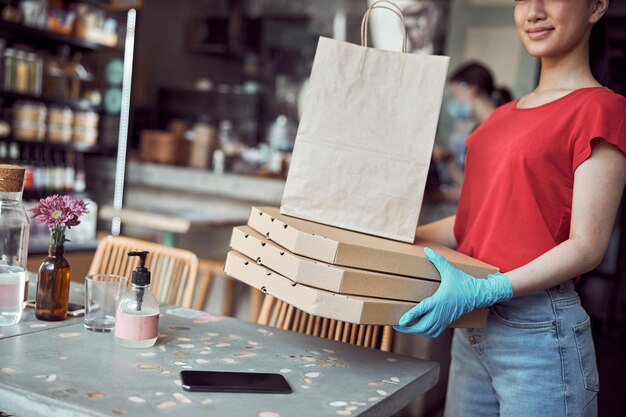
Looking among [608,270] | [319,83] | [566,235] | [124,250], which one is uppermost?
[319,83]

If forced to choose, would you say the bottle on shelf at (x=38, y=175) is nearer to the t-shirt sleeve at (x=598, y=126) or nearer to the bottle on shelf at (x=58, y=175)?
the bottle on shelf at (x=58, y=175)

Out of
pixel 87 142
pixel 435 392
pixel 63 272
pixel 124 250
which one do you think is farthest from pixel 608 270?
pixel 63 272

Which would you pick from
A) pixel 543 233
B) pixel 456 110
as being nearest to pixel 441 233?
pixel 543 233

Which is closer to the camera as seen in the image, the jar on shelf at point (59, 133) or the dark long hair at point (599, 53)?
the dark long hair at point (599, 53)

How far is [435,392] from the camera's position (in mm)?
3445

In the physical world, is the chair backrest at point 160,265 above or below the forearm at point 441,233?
below

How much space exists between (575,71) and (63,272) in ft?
4.06

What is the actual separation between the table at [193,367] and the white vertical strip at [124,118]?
340cm

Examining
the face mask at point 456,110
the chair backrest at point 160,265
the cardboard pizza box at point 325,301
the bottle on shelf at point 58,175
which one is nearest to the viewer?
the cardboard pizza box at point 325,301

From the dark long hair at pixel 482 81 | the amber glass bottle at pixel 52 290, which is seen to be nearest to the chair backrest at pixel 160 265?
the amber glass bottle at pixel 52 290

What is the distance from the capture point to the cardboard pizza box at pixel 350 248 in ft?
4.16

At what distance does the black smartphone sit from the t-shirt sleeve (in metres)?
0.74

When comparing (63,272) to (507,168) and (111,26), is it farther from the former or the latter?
(111,26)

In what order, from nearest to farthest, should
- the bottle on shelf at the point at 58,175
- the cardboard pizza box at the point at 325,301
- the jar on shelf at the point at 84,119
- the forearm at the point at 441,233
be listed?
the cardboard pizza box at the point at 325,301
the forearm at the point at 441,233
the bottle on shelf at the point at 58,175
the jar on shelf at the point at 84,119
